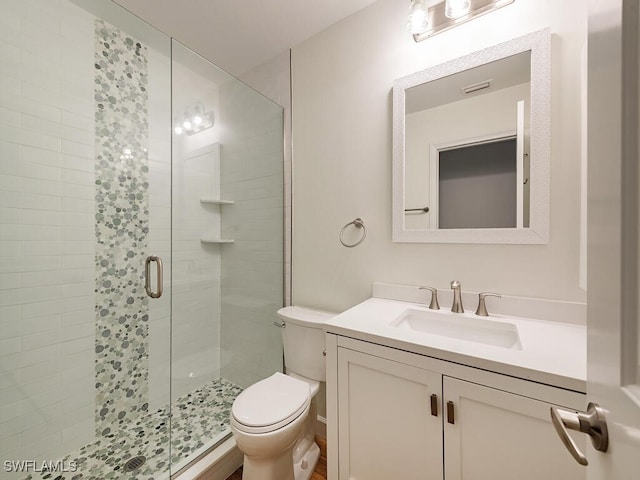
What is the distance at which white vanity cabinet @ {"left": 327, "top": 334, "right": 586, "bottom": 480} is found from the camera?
737mm

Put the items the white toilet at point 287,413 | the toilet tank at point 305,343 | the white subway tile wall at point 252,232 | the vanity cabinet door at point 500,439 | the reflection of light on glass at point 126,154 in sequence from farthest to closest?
the white subway tile wall at point 252,232 → the reflection of light on glass at point 126,154 → the toilet tank at point 305,343 → the white toilet at point 287,413 → the vanity cabinet door at point 500,439

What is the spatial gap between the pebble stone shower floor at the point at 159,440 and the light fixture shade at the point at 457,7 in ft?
7.86

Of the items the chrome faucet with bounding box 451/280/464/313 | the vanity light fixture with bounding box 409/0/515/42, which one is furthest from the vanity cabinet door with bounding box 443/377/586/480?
the vanity light fixture with bounding box 409/0/515/42

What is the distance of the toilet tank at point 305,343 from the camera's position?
148 cm

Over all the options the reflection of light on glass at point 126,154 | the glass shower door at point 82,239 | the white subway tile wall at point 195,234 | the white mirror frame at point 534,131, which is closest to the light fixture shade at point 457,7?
the white mirror frame at point 534,131

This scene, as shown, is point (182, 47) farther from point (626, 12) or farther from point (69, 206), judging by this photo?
point (626, 12)

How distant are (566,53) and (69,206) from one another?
2.43 metres

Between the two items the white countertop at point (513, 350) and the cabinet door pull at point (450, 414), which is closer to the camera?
the white countertop at point (513, 350)

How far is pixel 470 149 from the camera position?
1.27m

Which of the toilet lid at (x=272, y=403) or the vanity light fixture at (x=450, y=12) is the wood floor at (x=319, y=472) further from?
the vanity light fixture at (x=450, y=12)

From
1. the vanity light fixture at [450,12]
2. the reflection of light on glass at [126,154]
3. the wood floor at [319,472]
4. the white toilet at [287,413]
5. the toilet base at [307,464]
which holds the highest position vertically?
the vanity light fixture at [450,12]

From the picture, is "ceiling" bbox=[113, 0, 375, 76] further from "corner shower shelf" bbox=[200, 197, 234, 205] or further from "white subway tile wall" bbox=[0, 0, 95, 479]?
"corner shower shelf" bbox=[200, 197, 234, 205]

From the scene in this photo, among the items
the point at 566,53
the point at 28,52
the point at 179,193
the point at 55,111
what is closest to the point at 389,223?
the point at 566,53

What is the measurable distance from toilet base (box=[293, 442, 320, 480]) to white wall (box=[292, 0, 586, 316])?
2.52ft
